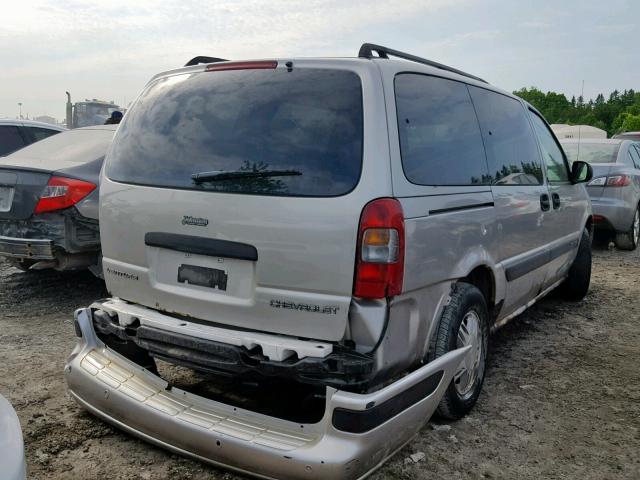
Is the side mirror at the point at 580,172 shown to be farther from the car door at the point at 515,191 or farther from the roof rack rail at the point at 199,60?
the roof rack rail at the point at 199,60

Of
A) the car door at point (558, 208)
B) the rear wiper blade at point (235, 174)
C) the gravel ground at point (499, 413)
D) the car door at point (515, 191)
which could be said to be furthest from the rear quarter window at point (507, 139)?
the rear wiper blade at point (235, 174)

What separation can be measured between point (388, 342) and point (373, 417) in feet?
1.10

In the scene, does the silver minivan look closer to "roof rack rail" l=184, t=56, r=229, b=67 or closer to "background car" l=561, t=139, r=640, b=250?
"roof rack rail" l=184, t=56, r=229, b=67

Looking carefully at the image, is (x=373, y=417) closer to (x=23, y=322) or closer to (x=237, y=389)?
(x=237, y=389)

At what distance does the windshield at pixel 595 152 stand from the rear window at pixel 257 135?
7407 mm

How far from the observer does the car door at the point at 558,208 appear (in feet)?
15.7

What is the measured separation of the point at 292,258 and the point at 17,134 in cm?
749

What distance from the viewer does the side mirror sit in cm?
526

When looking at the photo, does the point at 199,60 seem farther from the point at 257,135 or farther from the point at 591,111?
the point at 591,111

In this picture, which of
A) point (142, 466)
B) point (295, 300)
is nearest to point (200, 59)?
point (295, 300)

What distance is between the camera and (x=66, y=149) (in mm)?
5703

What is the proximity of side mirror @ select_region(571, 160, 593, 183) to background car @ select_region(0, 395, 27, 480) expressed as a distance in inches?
188

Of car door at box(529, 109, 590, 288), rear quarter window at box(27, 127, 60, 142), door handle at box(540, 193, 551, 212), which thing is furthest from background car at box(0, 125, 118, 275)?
rear quarter window at box(27, 127, 60, 142)

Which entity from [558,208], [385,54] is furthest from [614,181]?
[385,54]
